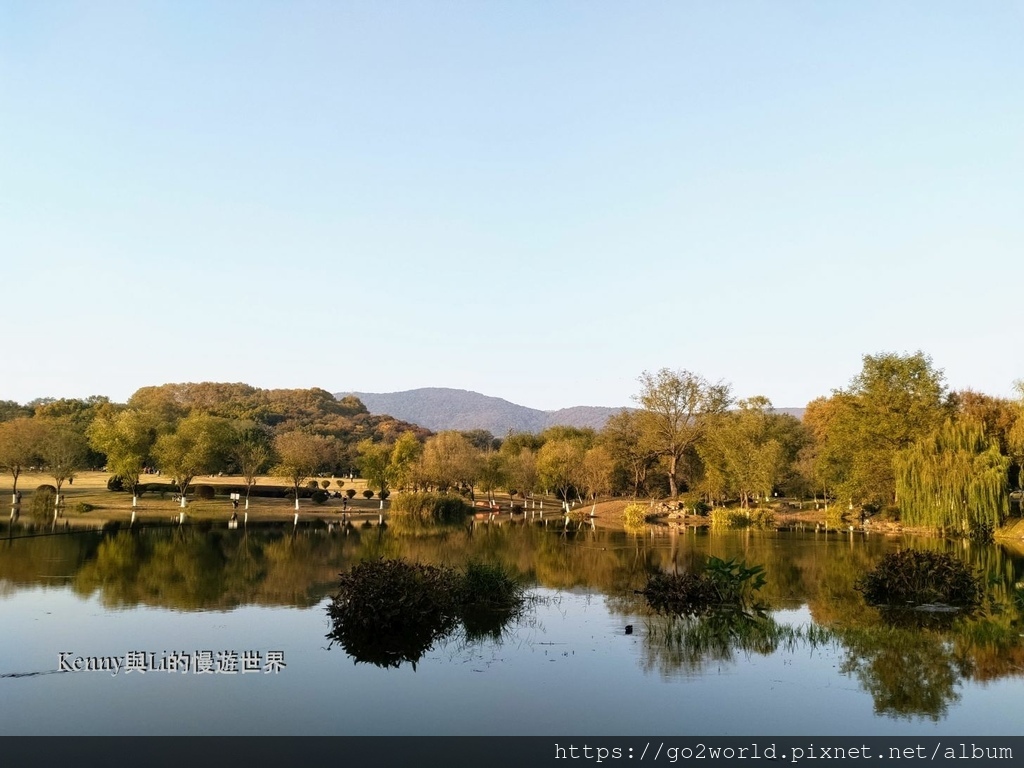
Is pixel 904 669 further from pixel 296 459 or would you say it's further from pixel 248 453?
pixel 248 453

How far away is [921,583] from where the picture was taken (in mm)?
24672

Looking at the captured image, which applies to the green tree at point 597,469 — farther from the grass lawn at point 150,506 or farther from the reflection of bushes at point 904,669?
the reflection of bushes at point 904,669

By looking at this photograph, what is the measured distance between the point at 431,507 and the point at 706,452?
28520mm

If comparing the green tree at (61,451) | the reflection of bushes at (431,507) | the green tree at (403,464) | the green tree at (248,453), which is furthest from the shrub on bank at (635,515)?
the green tree at (61,451)

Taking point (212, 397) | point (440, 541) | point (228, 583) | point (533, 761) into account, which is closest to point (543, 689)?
point (533, 761)

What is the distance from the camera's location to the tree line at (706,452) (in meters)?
52.8

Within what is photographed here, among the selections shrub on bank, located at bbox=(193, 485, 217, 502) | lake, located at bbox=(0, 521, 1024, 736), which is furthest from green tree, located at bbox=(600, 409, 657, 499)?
lake, located at bbox=(0, 521, 1024, 736)

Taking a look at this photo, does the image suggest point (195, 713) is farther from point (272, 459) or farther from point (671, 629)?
point (272, 459)

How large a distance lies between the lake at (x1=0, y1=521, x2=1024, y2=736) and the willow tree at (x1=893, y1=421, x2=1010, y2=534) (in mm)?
21089

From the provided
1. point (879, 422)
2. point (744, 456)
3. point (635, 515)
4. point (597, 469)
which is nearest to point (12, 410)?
point (597, 469)

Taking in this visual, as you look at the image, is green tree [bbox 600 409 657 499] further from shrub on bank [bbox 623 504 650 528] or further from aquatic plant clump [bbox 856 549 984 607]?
aquatic plant clump [bbox 856 549 984 607]

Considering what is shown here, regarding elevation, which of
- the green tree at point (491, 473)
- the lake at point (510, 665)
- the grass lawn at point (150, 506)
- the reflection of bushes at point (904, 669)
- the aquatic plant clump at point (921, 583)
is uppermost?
the green tree at point (491, 473)

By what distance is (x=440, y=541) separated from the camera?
151 ft

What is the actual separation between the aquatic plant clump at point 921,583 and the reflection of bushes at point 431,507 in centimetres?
4844
